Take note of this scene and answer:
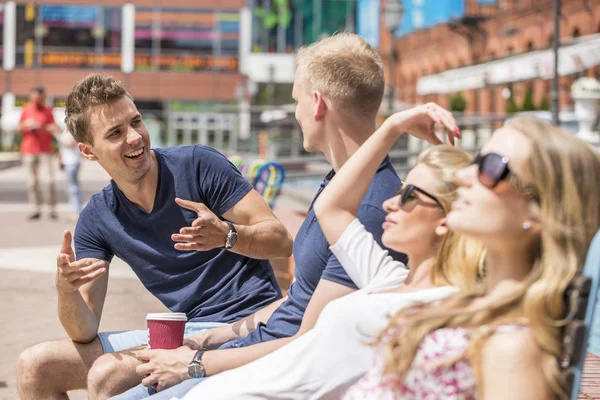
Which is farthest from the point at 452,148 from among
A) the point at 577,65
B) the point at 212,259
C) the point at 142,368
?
the point at 577,65

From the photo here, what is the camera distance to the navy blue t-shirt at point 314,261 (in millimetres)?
2801

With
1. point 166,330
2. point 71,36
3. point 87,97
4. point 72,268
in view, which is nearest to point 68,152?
point 87,97

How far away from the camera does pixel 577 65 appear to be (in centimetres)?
2703

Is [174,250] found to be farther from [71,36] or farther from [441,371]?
[71,36]

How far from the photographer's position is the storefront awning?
27.0m

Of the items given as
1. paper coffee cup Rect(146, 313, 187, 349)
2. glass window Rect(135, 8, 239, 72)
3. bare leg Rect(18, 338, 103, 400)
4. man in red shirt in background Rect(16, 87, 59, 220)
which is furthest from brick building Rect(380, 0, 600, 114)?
paper coffee cup Rect(146, 313, 187, 349)

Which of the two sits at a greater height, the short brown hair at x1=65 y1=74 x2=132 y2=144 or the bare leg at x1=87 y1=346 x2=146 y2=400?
the short brown hair at x1=65 y1=74 x2=132 y2=144

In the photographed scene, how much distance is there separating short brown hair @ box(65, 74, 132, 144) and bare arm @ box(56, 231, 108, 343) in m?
0.54

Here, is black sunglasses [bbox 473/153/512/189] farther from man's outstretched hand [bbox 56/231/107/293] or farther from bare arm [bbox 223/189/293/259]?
bare arm [bbox 223/189/293/259]

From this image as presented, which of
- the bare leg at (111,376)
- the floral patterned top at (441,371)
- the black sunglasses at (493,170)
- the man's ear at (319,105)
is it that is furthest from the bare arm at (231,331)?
the black sunglasses at (493,170)

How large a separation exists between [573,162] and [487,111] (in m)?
48.1

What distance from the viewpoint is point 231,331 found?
3.54 m

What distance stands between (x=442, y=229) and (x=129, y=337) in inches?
59.5

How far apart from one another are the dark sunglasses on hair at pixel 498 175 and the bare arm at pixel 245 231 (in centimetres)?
134
